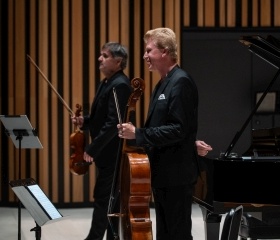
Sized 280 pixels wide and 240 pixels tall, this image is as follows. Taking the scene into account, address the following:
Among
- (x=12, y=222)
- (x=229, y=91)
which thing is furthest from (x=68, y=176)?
(x=229, y=91)

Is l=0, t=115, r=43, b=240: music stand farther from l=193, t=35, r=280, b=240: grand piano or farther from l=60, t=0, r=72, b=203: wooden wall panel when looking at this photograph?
l=60, t=0, r=72, b=203: wooden wall panel

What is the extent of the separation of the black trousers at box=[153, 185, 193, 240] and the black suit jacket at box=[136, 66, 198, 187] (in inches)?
2.0

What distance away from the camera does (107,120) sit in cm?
541

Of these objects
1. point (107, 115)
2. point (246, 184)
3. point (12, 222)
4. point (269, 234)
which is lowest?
point (12, 222)

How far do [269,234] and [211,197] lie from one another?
0.51 metres

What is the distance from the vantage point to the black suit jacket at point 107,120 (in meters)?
5.36

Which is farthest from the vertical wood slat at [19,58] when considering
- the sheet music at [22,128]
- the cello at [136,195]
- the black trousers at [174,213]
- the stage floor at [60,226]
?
the black trousers at [174,213]

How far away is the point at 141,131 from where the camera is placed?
3.85 meters

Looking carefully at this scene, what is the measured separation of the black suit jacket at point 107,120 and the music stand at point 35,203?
4.07 ft

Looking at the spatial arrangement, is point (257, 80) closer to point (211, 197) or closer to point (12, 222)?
point (12, 222)

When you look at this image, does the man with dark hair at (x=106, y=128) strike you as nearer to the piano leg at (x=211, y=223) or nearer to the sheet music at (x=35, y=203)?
the piano leg at (x=211, y=223)

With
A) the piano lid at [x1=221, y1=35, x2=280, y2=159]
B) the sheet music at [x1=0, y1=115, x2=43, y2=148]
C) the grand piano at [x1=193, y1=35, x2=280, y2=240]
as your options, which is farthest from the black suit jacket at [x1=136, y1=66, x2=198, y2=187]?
the sheet music at [x1=0, y1=115, x2=43, y2=148]

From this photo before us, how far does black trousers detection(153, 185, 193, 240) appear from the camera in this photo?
3818 mm

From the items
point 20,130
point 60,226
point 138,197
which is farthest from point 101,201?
point 138,197
